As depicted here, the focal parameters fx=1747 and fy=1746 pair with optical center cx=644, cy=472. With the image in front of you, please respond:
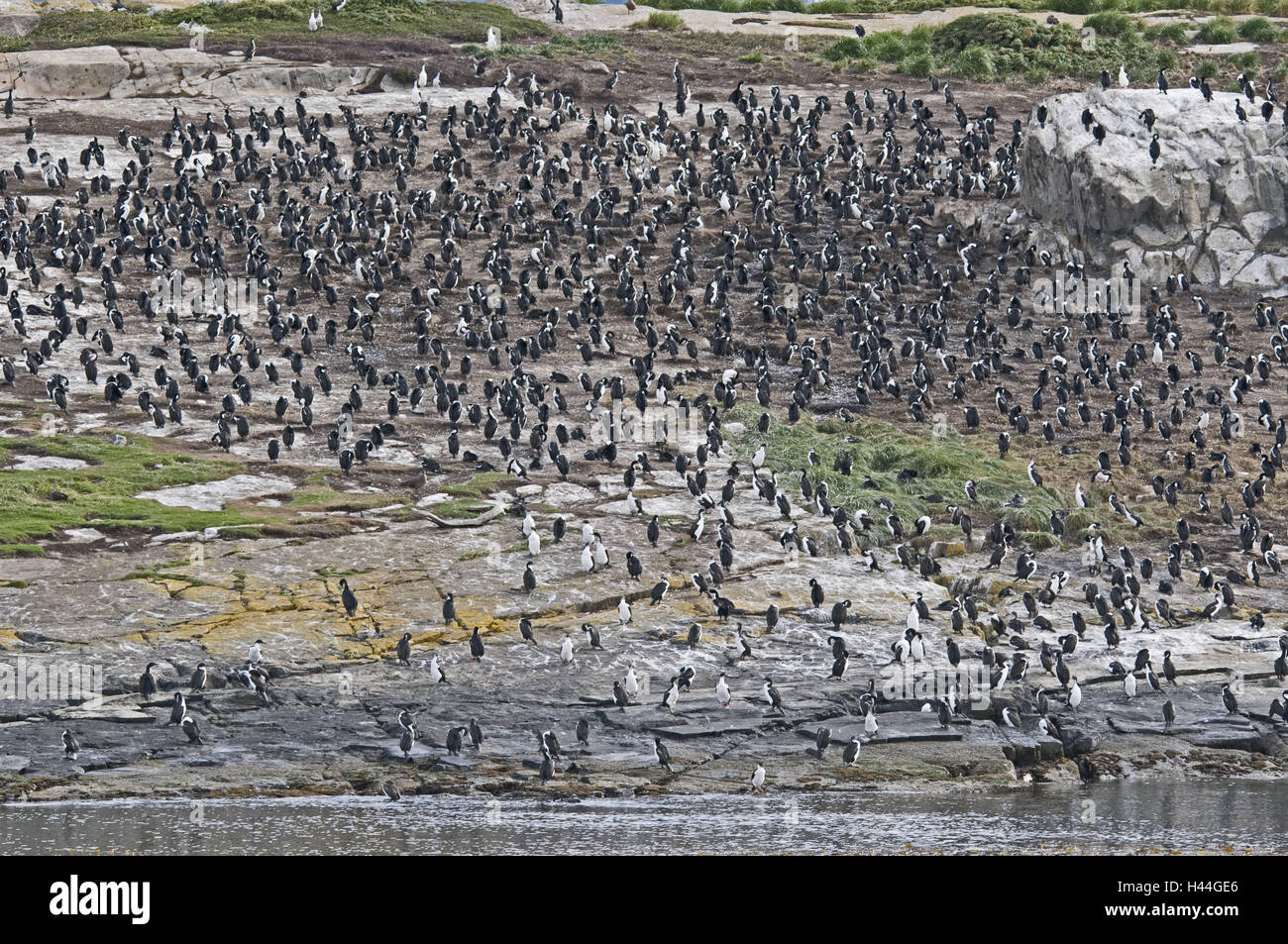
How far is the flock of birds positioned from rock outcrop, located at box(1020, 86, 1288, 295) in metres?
1.52

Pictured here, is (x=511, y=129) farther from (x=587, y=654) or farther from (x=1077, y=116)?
(x=587, y=654)

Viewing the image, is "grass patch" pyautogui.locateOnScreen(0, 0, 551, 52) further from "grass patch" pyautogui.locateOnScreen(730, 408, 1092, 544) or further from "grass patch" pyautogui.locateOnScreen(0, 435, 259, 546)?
"grass patch" pyautogui.locateOnScreen(730, 408, 1092, 544)

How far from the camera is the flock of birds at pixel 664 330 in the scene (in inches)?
1352

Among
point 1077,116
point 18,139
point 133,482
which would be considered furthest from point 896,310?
point 18,139

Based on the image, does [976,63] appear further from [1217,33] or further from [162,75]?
[162,75]

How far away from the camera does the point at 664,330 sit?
165ft

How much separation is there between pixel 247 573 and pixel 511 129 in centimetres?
3684

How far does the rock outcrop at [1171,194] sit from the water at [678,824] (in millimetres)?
31148

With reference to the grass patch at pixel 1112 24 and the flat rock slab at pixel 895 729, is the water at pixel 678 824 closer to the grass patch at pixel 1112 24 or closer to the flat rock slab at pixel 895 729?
the flat rock slab at pixel 895 729

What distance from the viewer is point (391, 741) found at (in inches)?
1057

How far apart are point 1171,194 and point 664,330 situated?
667 inches

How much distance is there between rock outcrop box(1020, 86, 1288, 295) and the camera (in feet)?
178
